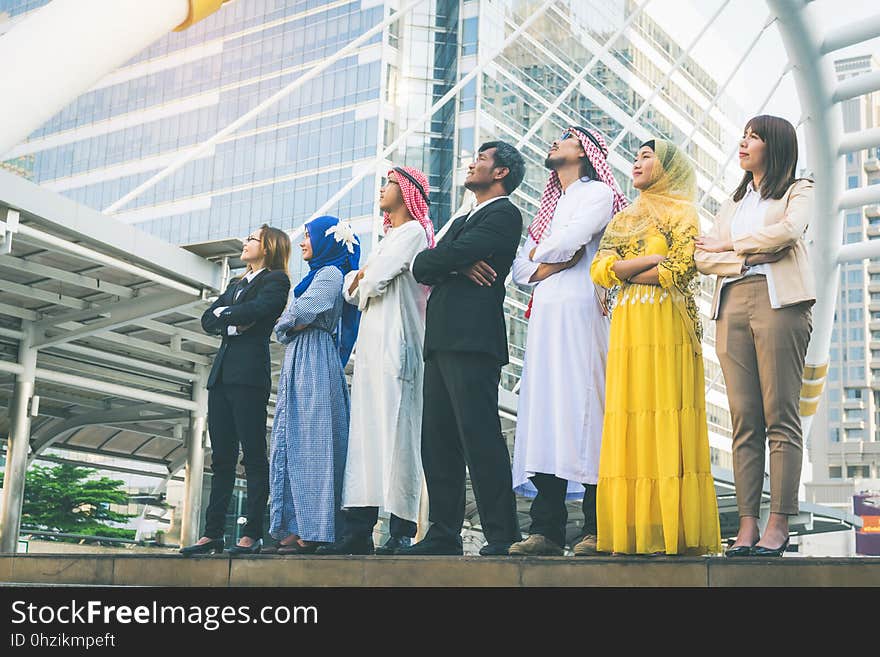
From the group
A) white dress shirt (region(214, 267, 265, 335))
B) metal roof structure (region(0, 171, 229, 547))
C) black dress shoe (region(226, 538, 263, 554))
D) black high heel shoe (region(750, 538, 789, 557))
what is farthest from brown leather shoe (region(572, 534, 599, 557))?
metal roof structure (region(0, 171, 229, 547))

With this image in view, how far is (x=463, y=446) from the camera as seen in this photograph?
4.59 meters

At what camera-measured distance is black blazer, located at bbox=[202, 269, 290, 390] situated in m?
5.25

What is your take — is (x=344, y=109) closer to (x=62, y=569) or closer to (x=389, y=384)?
(x=389, y=384)

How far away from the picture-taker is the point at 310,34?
57.8m

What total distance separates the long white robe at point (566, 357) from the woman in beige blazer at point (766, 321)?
539mm

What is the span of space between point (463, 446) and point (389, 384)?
2.11ft

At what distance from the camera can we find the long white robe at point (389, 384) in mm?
4980

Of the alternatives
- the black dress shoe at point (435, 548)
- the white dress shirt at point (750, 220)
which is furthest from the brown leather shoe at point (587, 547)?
the white dress shirt at point (750, 220)

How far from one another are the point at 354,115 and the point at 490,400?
164ft

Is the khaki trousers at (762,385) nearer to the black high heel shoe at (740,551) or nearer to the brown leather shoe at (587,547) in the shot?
the black high heel shoe at (740,551)

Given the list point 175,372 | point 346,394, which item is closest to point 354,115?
point 175,372

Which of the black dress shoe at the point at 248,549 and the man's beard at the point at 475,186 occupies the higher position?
the man's beard at the point at 475,186

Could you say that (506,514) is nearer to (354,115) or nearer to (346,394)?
(346,394)
